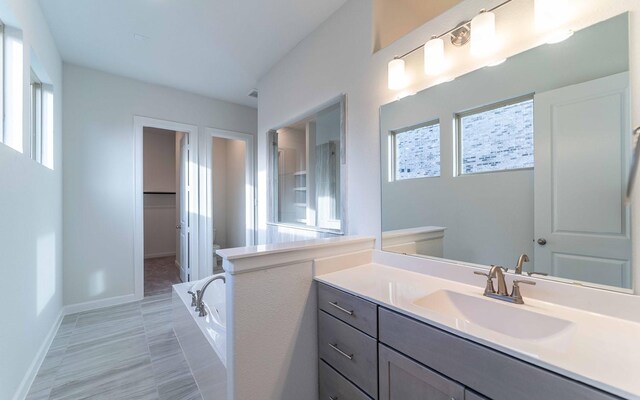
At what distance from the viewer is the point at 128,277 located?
3248mm

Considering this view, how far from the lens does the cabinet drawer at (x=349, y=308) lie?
117 cm

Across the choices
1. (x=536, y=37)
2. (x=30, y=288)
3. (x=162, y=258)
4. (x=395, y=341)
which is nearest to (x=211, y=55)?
(x=30, y=288)

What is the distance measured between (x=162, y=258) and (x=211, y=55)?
4537 mm

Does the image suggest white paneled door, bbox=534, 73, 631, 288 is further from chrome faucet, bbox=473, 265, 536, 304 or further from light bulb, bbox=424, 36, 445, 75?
light bulb, bbox=424, 36, 445, 75

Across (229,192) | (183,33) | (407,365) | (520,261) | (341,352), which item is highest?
(183,33)

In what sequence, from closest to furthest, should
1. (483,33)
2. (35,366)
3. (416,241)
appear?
1. (483,33)
2. (416,241)
3. (35,366)

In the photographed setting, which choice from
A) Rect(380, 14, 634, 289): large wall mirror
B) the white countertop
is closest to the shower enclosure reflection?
Rect(380, 14, 634, 289): large wall mirror

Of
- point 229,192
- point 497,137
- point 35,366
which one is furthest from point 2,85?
point 229,192

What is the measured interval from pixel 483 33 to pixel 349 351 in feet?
5.42

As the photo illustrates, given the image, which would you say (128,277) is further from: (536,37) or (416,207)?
(536,37)

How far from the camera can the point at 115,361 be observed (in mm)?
2037

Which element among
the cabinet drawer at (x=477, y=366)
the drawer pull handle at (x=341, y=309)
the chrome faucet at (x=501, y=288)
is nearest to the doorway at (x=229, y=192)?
the drawer pull handle at (x=341, y=309)

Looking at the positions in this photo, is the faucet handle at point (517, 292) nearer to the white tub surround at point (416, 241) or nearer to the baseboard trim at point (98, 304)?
the white tub surround at point (416, 241)

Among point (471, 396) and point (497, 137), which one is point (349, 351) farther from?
point (497, 137)
